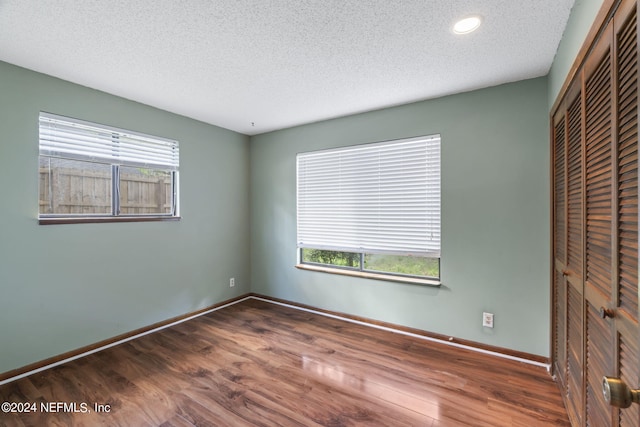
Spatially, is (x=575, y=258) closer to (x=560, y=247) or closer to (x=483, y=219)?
(x=560, y=247)

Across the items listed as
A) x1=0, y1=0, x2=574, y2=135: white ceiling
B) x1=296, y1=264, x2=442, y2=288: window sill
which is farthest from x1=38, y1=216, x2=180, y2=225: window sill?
x1=296, y1=264, x2=442, y2=288: window sill

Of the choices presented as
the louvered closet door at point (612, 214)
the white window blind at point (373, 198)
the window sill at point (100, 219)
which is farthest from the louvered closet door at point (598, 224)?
the window sill at point (100, 219)

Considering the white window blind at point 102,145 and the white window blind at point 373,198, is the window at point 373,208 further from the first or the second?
the white window blind at point 102,145

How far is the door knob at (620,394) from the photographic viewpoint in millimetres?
618

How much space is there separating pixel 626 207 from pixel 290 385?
2.15 m

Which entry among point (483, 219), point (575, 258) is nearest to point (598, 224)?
point (575, 258)

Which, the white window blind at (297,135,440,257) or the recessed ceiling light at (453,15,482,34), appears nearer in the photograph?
the recessed ceiling light at (453,15,482,34)

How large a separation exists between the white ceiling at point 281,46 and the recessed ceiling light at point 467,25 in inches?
1.8

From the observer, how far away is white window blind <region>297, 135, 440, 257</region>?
2879mm

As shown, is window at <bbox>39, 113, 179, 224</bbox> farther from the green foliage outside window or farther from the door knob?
the door knob

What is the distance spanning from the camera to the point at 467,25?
174cm

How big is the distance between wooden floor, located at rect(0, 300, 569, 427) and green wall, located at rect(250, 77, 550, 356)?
297mm

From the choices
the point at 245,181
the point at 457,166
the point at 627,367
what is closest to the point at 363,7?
the point at 457,166

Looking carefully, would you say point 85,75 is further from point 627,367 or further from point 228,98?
point 627,367
